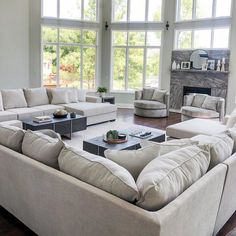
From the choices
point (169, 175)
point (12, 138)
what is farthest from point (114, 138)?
A: point (169, 175)

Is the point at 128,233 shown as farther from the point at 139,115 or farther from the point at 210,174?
the point at 139,115

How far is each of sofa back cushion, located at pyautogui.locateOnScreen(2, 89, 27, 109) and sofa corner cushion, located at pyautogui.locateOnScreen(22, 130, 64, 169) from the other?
403 centimetres

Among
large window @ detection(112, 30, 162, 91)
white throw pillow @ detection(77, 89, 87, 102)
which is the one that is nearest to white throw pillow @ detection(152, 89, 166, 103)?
large window @ detection(112, 30, 162, 91)

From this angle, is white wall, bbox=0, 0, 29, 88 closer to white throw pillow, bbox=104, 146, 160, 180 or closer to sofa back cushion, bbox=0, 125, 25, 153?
sofa back cushion, bbox=0, 125, 25, 153

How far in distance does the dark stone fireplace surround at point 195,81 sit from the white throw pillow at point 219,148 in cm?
612

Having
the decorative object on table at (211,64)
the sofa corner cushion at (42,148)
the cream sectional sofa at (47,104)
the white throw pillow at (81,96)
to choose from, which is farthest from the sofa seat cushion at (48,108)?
the decorative object on table at (211,64)

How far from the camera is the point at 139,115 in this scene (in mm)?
8312

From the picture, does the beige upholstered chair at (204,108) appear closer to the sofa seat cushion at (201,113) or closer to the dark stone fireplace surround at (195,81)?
the sofa seat cushion at (201,113)

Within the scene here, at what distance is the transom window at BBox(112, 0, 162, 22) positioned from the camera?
30.5 ft

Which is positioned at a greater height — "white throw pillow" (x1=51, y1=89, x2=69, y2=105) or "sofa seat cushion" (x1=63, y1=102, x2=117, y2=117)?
"white throw pillow" (x1=51, y1=89, x2=69, y2=105)

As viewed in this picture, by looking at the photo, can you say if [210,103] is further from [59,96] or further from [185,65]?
[59,96]

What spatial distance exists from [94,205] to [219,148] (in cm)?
122

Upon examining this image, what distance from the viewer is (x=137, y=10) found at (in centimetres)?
955

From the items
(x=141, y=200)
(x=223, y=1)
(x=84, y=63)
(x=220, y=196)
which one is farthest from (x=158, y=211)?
(x=84, y=63)
